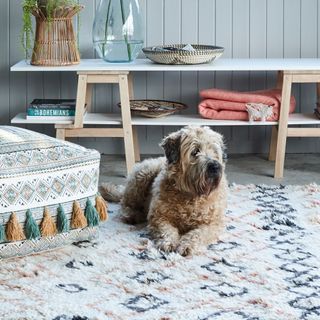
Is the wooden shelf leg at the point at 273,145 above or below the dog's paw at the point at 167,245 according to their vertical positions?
above

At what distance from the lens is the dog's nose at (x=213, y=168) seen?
3.17 m

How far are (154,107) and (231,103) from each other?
0.42 meters

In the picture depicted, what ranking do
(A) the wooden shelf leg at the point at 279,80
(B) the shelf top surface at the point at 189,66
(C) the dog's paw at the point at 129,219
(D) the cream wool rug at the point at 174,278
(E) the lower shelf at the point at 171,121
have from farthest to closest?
(A) the wooden shelf leg at the point at 279,80, (E) the lower shelf at the point at 171,121, (B) the shelf top surface at the point at 189,66, (C) the dog's paw at the point at 129,219, (D) the cream wool rug at the point at 174,278

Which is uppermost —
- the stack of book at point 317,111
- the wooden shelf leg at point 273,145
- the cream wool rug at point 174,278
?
the stack of book at point 317,111

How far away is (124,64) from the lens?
4465 mm

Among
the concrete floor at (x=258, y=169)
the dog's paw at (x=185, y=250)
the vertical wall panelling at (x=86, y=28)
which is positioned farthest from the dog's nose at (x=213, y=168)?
the vertical wall panelling at (x=86, y=28)

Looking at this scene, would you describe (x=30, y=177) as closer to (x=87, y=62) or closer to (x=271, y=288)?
(x=271, y=288)

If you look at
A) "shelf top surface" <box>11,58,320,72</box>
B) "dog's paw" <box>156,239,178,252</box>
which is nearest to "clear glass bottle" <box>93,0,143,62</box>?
"shelf top surface" <box>11,58,320,72</box>

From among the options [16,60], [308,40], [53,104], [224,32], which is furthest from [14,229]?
[308,40]

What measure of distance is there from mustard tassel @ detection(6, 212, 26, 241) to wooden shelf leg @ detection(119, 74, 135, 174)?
1440 millimetres

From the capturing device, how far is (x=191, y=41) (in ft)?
16.2

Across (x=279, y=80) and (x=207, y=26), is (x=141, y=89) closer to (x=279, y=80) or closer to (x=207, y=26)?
(x=207, y=26)

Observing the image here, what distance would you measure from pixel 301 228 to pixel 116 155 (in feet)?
5.81

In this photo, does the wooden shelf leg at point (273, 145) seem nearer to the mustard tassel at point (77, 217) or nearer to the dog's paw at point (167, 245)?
the dog's paw at point (167, 245)
